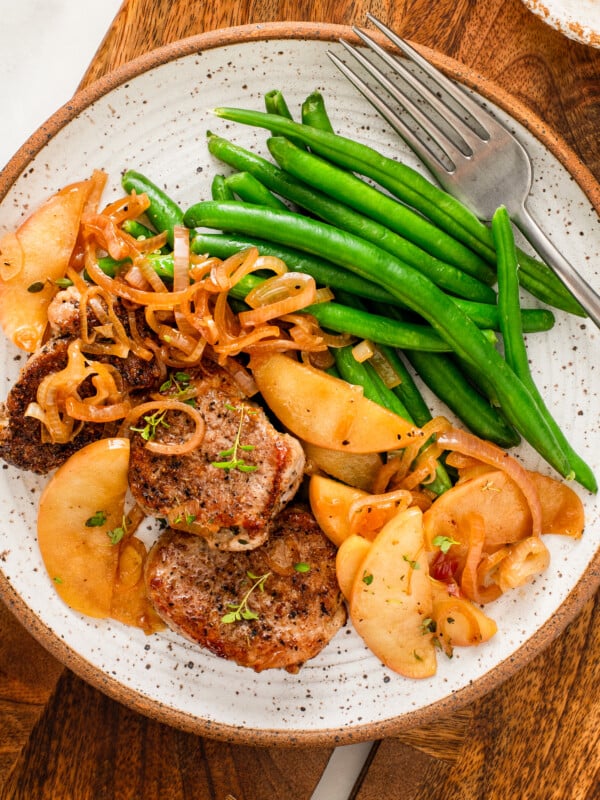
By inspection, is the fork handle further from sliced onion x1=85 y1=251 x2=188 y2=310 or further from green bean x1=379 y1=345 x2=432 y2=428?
sliced onion x1=85 y1=251 x2=188 y2=310

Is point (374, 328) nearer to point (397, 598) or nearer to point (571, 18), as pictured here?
point (397, 598)

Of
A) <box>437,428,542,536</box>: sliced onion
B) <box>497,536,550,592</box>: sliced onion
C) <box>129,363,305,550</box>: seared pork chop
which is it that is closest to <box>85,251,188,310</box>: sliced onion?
<box>129,363,305,550</box>: seared pork chop

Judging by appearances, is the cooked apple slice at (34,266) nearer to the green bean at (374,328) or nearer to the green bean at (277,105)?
the green bean at (277,105)

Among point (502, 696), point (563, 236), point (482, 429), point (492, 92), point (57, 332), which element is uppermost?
point (492, 92)

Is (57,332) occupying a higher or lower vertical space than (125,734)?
higher

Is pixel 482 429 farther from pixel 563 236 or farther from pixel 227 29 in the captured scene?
pixel 227 29

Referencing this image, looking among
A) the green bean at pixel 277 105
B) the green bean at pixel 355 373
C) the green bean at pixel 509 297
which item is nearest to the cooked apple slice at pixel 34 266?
the green bean at pixel 277 105

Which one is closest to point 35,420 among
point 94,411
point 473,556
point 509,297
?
point 94,411

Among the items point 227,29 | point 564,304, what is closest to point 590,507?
point 564,304
